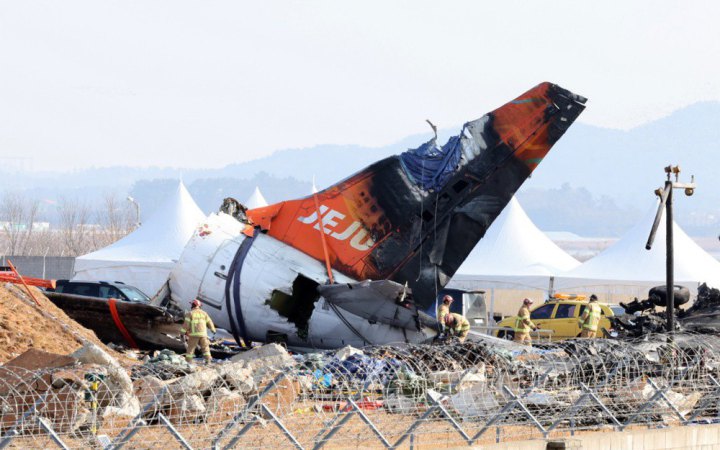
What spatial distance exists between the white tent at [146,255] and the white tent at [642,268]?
1472 cm

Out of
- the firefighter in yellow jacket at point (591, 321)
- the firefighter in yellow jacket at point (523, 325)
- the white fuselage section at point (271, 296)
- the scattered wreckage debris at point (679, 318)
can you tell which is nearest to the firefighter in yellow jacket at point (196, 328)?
the white fuselage section at point (271, 296)

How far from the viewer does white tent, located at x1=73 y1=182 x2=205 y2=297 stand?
45.9 meters

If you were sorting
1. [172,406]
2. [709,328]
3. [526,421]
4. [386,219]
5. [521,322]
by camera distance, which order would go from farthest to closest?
1. [521,322]
2. [386,219]
3. [709,328]
4. [526,421]
5. [172,406]

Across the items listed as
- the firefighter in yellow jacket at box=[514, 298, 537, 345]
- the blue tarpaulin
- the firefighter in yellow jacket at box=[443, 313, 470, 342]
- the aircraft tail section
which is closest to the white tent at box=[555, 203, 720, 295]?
the firefighter in yellow jacket at box=[514, 298, 537, 345]

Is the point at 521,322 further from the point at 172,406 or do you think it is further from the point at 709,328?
the point at 172,406

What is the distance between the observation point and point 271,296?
23953mm

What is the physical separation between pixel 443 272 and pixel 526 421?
36.5 ft

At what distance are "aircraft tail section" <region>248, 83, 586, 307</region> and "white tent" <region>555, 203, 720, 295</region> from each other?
62.6 ft

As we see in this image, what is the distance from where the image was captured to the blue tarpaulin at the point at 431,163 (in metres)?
24.4

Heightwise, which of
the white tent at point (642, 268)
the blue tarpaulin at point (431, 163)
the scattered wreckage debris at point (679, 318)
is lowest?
the scattered wreckage debris at point (679, 318)

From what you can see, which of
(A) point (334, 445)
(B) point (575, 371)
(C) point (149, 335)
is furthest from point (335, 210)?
(A) point (334, 445)

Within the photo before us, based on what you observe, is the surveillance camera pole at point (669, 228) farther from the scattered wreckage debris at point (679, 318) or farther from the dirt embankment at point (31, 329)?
the dirt embankment at point (31, 329)

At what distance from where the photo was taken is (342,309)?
23.9 meters

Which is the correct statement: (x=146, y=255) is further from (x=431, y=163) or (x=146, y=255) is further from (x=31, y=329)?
(x=31, y=329)
